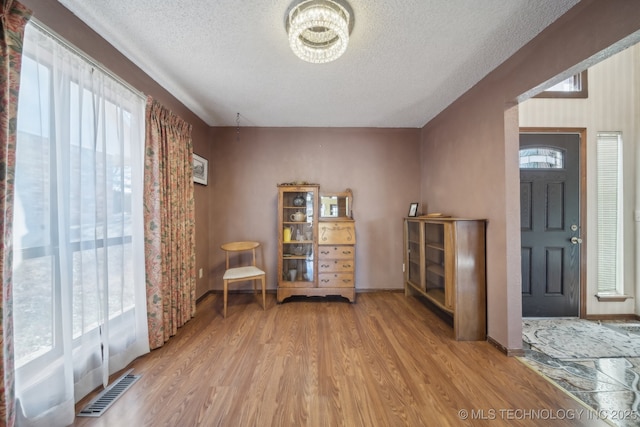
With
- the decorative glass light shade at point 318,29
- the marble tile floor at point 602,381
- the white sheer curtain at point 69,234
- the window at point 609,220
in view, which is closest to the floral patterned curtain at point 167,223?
the white sheer curtain at point 69,234

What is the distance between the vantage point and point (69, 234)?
51.8 inches

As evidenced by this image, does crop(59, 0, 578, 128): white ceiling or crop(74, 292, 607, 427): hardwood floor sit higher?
crop(59, 0, 578, 128): white ceiling

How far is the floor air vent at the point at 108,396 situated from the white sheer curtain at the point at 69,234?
82 mm

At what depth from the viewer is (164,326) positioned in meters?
2.05

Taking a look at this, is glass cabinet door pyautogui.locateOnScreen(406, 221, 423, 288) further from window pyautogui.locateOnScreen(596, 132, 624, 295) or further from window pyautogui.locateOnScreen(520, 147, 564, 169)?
window pyautogui.locateOnScreen(596, 132, 624, 295)

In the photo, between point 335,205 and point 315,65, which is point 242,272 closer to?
point 335,205

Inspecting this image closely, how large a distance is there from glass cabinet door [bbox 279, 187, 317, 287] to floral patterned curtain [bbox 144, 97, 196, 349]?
3.56 ft

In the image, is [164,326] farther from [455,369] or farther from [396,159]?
[396,159]

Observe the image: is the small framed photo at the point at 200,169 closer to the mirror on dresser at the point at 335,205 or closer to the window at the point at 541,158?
the mirror on dresser at the point at 335,205

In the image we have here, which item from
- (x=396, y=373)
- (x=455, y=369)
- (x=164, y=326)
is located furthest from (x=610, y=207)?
(x=164, y=326)

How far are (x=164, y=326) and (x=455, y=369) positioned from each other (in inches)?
97.3

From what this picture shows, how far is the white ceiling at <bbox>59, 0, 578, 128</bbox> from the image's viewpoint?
1369mm

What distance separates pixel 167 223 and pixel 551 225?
399 cm

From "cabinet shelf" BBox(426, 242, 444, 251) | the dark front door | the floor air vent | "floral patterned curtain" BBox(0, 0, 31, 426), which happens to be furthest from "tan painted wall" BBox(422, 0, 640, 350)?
"floral patterned curtain" BBox(0, 0, 31, 426)
